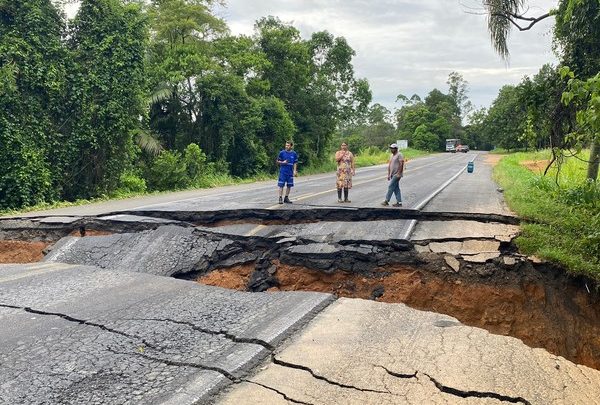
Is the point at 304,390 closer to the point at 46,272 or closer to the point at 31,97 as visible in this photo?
the point at 46,272

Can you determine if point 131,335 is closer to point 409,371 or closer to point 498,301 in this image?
point 409,371

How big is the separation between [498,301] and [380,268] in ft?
4.95

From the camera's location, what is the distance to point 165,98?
2081 cm

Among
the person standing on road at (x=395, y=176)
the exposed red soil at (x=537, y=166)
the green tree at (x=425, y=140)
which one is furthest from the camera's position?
the green tree at (x=425, y=140)

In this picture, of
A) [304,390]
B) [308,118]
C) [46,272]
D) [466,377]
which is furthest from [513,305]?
[308,118]

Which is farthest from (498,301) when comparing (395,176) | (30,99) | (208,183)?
(208,183)

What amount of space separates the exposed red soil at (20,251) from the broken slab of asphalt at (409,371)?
5.77m

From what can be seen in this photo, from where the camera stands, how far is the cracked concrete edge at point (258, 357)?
2.80 meters

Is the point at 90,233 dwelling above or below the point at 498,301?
above

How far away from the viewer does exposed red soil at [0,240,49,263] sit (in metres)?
7.60

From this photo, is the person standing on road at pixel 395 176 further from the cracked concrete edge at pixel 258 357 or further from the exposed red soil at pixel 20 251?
the exposed red soil at pixel 20 251

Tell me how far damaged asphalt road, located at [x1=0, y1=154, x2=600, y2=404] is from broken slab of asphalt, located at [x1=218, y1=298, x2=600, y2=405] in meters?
0.01

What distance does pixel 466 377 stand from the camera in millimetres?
3061

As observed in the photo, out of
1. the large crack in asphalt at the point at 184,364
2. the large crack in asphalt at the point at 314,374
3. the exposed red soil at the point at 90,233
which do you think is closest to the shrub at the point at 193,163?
the exposed red soil at the point at 90,233
